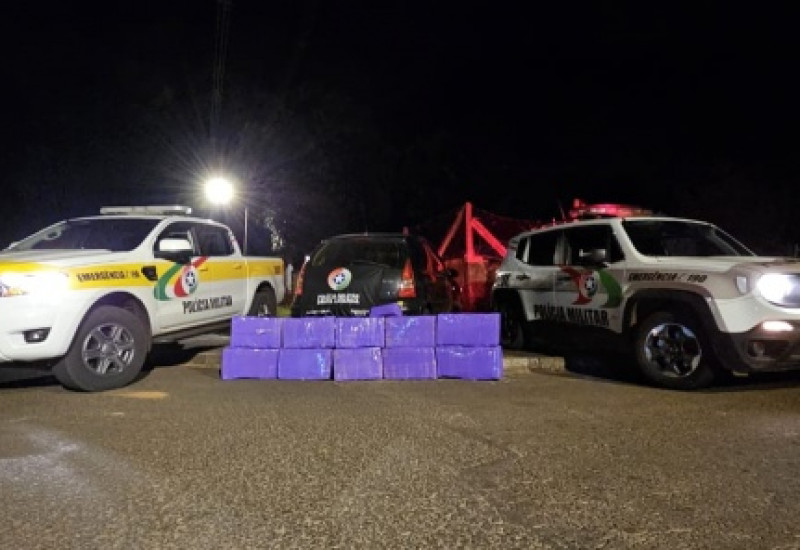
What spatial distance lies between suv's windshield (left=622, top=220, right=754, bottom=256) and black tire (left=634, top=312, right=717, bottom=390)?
0.91m

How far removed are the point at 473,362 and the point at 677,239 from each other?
8.83 ft

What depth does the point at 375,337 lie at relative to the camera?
8305 millimetres

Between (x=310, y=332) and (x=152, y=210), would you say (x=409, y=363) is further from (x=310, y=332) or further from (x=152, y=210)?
(x=152, y=210)

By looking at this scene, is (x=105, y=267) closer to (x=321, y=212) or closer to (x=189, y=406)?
(x=189, y=406)

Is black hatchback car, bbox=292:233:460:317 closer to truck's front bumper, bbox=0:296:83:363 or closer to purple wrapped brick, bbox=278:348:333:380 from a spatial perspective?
purple wrapped brick, bbox=278:348:333:380

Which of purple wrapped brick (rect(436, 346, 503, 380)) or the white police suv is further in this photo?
purple wrapped brick (rect(436, 346, 503, 380))

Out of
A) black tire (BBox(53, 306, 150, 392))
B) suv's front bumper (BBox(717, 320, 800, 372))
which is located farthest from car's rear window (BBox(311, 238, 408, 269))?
suv's front bumper (BBox(717, 320, 800, 372))

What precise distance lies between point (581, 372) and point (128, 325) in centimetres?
503

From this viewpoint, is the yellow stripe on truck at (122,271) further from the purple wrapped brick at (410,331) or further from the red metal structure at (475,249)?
the red metal structure at (475,249)

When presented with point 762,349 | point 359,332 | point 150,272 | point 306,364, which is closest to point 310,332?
point 306,364

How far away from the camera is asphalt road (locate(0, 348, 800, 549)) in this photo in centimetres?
374

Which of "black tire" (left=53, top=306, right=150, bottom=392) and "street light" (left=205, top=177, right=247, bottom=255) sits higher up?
"street light" (left=205, top=177, right=247, bottom=255)

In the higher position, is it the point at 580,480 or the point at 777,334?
the point at 777,334

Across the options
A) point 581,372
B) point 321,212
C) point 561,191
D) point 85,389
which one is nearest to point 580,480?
point 581,372
